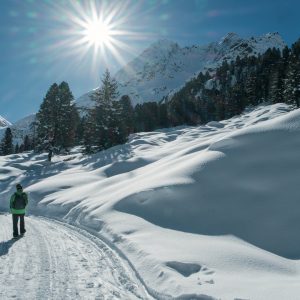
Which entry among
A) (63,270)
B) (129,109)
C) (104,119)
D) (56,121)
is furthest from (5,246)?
(129,109)

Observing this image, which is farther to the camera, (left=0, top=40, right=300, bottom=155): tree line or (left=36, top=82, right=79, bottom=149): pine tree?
(left=36, top=82, right=79, bottom=149): pine tree

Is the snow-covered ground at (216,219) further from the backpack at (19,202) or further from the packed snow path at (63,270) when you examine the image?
the backpack at (19,202)

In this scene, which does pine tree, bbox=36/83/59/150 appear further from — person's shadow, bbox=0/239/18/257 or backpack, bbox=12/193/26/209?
person's shadow, bbox=0/239/18/257

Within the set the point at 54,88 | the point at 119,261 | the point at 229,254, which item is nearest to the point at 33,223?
the point at 119,261

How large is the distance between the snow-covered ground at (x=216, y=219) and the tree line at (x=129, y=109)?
23191 millimetres

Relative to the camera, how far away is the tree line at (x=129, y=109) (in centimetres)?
4456

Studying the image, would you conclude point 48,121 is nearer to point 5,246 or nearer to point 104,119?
point 104,119

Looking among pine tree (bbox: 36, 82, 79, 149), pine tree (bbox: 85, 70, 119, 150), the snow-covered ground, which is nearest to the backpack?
the snow-covered ground

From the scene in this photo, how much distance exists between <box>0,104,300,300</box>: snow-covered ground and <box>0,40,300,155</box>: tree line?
23.2 meters

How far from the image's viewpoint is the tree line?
4456cm

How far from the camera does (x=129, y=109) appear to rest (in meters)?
77.5

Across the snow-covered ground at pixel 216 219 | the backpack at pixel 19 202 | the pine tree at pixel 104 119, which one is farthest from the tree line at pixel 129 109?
the backpack at pixel 19 202

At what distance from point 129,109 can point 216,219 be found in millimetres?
67040

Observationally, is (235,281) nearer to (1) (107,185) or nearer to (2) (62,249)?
(2) (62,249)
